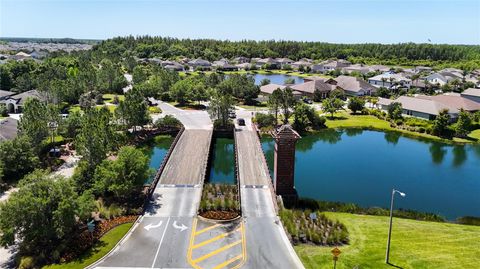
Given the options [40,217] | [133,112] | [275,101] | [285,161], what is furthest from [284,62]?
[40,217]

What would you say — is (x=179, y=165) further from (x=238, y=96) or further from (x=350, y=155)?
(x=238, y=96)

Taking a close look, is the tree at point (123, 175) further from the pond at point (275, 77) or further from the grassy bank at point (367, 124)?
the pond at point (275, 77)

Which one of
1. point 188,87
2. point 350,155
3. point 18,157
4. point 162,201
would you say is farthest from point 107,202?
point 188,87

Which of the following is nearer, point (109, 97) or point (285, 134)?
point (285, 134)

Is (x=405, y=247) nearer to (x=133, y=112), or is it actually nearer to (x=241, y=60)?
(x=133, y=112)

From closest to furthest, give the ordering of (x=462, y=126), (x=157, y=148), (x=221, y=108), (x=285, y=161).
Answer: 1. (x=285, y=161)
2. (x=157, y=148)
3. (x=221, y=108)
4. (x=462, y=126)
